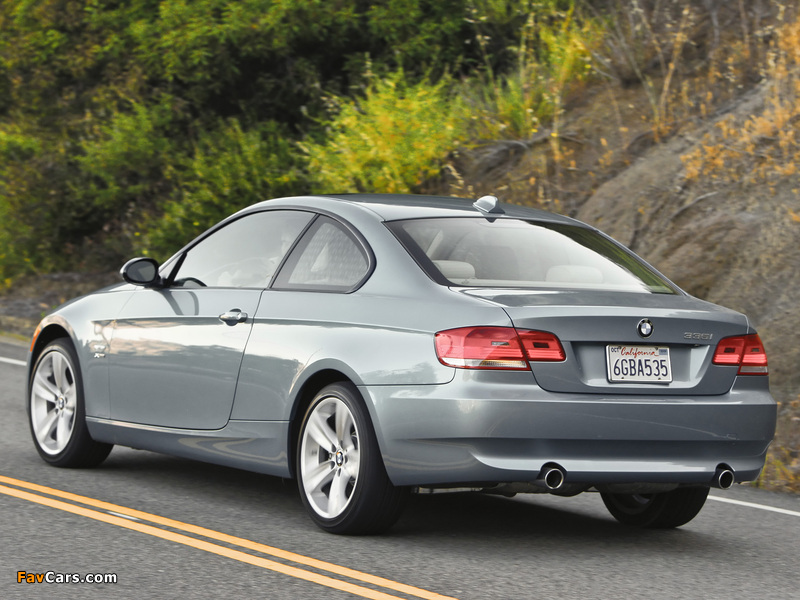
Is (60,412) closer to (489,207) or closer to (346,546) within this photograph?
(346,546)

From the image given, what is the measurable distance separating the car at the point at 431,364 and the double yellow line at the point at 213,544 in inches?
19.7

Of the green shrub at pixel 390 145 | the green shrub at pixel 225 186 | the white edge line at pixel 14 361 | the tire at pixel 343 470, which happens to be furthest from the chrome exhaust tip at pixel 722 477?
the green shrub at pixel 225 186

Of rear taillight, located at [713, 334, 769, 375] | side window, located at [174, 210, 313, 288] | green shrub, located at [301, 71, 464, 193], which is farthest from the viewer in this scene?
green shrub, located at [301, 71, 464, 193]

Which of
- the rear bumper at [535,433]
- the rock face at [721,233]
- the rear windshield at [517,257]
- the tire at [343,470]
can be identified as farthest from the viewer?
the rock face at [721,233]

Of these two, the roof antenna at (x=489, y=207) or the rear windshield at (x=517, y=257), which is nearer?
the rear windshield at (x=517, y=257)

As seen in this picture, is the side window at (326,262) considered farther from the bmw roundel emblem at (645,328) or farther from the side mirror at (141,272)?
the bmw roundel emblem at (645,328)

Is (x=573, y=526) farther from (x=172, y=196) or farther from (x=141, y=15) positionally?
(x=141, y=15)

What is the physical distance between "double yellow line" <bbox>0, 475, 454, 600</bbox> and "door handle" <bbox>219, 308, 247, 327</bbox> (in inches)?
42.2

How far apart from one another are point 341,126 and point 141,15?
Answer: 12.7 feet

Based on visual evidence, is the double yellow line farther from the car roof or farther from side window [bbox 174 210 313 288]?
the car roof

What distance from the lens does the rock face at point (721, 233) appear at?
36.7ft

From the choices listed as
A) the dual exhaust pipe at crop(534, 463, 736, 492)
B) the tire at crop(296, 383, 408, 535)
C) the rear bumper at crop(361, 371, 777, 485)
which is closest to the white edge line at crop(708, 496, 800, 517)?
the rear bumper at crop(361, 371, 777, 485)

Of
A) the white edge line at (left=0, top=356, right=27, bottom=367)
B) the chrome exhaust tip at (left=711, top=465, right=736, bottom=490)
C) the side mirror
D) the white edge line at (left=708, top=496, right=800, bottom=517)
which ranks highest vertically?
the side mirror

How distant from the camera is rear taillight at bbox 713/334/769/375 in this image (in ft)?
19.6
